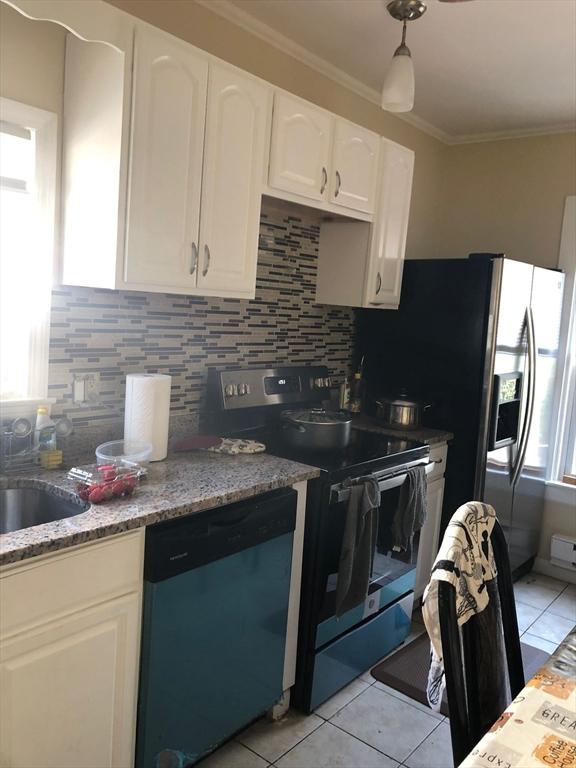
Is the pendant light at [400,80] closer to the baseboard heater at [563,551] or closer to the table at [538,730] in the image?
the table at [538,730]

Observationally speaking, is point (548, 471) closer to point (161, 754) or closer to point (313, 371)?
point (313, 371)

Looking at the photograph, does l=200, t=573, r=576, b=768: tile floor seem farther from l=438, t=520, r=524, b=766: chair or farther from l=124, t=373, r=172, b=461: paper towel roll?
l=124, t=373, r=172, b=461: paper towel roll

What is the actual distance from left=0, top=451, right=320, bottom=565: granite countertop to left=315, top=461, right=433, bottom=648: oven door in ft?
0.67

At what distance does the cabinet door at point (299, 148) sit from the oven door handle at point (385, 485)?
1147mm

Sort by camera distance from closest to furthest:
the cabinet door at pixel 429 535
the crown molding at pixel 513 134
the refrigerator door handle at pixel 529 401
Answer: the cabinet door at pixel 429 535, the refrigerator door handle at pixel 529 401, the crown molding at pixel 513 134

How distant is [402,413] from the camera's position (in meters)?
3.02

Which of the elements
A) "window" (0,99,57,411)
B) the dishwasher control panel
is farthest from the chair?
"window" (0,99,57,411)

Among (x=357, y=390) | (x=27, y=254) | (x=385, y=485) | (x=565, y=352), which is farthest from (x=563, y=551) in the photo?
(x=27, y=254)

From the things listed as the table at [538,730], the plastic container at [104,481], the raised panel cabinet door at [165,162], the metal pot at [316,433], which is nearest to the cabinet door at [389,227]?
the metal pot at [316,433]

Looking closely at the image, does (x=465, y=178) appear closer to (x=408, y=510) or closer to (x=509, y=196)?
(x=509, y=196)

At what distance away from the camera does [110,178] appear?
6.10ft

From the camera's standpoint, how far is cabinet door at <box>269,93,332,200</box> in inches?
91.4

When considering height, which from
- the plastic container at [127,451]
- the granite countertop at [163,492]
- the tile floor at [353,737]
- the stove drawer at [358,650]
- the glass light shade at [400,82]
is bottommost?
the tile floor at [353,737]

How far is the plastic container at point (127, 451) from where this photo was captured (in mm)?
1999
